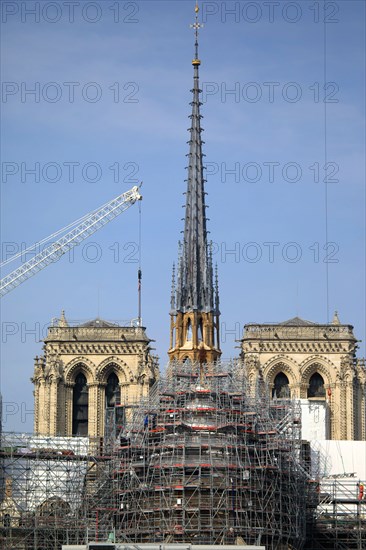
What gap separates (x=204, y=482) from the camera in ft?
→ 629

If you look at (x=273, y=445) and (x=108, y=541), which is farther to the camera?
(x=273, y=445)

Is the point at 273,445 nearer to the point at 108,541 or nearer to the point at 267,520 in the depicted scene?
the point at 267,520

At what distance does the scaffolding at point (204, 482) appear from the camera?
19075 cm

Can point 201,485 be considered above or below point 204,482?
below

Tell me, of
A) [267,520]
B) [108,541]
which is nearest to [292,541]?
[267,520]

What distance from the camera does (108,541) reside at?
185250 mm

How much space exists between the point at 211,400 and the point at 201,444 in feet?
22.1

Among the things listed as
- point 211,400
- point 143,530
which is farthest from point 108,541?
point 211,400

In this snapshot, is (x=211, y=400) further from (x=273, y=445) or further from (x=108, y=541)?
(x=108, y=541)

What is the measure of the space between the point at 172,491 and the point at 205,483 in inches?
117

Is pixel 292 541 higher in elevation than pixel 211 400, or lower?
lower

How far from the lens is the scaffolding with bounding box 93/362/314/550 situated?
626ft

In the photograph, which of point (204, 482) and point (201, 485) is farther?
point (204, 482)

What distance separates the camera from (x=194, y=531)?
190 m
